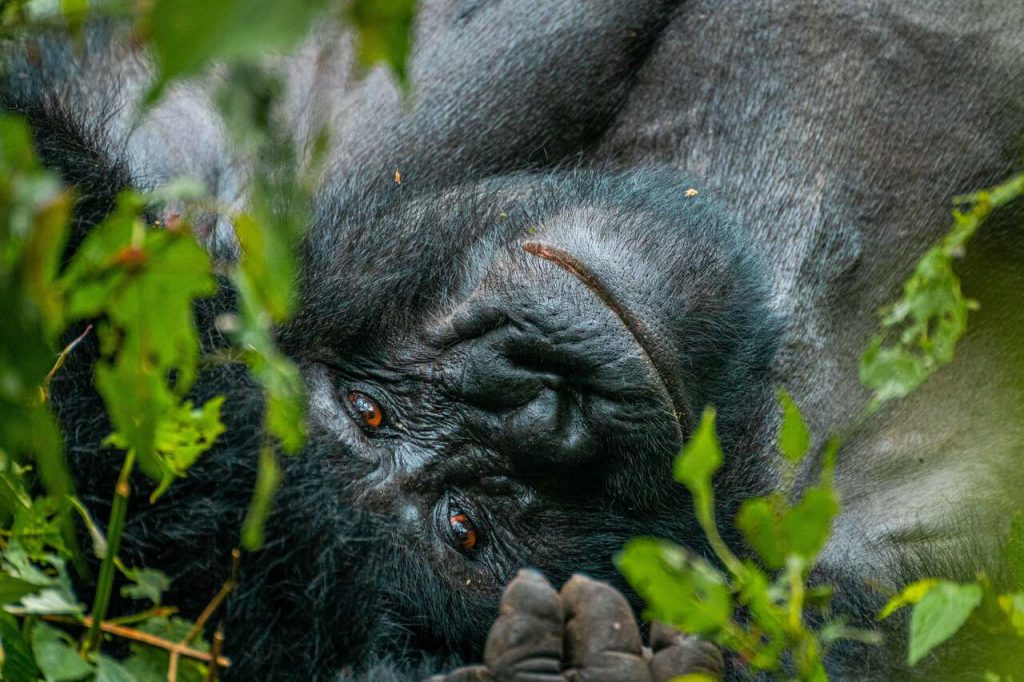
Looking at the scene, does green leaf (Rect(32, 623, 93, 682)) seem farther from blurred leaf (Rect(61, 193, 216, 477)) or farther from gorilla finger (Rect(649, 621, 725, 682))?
gorilla finger (Rect(649, 621, 725, 682))

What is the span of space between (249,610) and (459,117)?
1.30 meters

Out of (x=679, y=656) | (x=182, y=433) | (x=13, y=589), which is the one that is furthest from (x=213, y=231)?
(x=679, y=656)

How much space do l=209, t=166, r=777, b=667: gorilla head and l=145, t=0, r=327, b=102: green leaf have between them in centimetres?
122

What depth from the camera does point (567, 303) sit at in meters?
2.09

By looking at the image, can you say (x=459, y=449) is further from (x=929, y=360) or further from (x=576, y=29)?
(x=576, y=29)

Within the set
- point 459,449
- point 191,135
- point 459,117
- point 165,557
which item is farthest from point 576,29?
point 165,557

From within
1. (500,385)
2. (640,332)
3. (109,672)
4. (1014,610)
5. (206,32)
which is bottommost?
(109,672)

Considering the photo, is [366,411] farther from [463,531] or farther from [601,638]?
[601,638]

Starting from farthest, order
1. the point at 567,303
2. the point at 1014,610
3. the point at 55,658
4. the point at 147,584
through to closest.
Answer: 1. the point at 567,303
2. the point at 147,584
3. the point at 1014,610
4. the point at 55,658

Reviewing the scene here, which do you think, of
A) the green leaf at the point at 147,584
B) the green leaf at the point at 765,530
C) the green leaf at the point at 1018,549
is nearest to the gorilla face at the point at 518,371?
the green leaf at the point at 147,584

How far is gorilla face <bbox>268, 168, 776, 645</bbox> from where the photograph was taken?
207 centimetres

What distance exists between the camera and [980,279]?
264 cm

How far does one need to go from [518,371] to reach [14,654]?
3.34 feet

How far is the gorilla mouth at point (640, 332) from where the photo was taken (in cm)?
210
